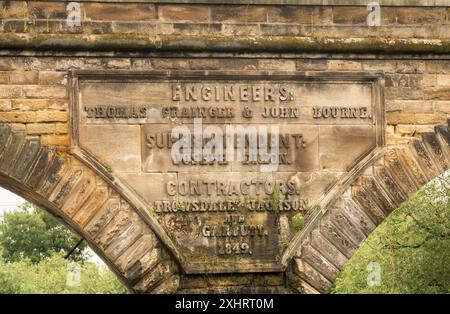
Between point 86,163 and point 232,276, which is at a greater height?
point 86,163

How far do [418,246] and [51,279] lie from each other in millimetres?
23158

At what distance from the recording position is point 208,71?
1355 centimetres

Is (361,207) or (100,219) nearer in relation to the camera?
(100,219)

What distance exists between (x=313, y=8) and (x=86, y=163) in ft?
9.81

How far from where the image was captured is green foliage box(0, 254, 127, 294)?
46500mm

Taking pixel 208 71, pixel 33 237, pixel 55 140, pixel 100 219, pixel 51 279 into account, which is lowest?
pixel 100 219

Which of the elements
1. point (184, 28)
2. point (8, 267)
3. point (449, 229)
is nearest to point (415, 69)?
point (184, 28)

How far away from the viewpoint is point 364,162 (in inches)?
544

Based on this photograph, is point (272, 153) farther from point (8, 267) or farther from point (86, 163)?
point (8, 267)

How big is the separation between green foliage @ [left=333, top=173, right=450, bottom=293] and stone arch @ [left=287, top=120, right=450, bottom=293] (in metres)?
12.8

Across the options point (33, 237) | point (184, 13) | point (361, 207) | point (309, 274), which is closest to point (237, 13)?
point (184, 13)

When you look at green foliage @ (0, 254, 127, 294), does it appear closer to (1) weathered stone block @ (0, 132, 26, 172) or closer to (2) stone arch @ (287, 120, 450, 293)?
(2) stone arch @ (287, 120, 450, 293)

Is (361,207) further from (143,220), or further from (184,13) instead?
(184,13)

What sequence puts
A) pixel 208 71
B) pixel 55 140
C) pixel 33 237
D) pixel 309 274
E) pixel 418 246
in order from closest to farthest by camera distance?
pixel 55 140 → pixel 208 71 → pixel 309 274 → pixel 418 246 → pixel 33 237
